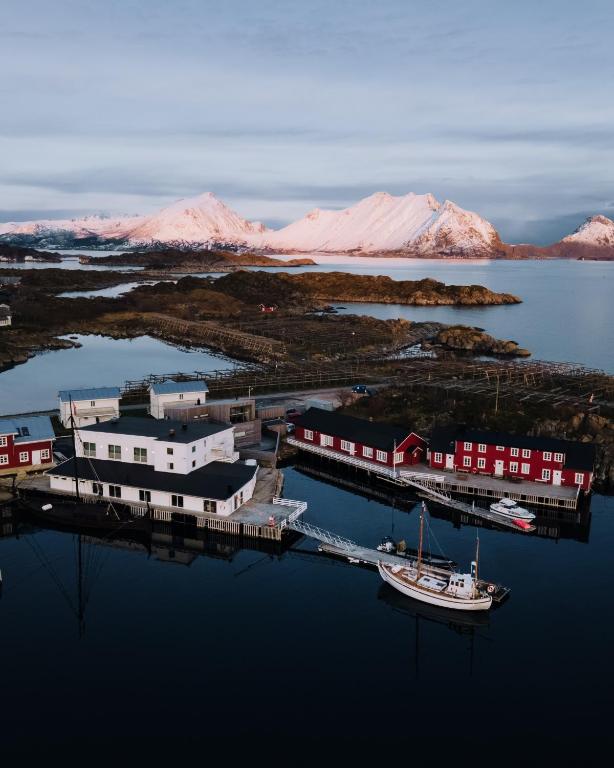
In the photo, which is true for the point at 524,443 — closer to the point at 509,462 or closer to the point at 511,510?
the point at 509,462

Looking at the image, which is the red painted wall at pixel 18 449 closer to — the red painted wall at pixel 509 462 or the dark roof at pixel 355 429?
the dark roof at pixel 355 429

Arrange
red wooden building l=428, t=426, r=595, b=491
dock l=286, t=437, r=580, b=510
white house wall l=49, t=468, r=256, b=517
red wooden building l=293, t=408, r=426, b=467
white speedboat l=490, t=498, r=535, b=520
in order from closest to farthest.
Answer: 1. white house wall l=49, t=468, r=256, b=517
2. white speedboat l=490, t=498, r=535, b=520
3. dock l=286, t=437, r=580, b=510
4. red wooden building l=428, t=426, r=595, b=491
5. red wooden building l=293, t=408, r=426, b=467

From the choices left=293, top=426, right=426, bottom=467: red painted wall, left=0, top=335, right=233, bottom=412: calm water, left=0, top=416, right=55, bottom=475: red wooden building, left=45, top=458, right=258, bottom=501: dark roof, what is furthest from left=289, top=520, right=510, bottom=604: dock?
left=0, top=335, right=233, bottom=412: calm water

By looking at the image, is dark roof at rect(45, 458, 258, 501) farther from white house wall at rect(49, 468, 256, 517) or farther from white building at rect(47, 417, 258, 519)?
white house wall at rect(49, 468, 256, 517)

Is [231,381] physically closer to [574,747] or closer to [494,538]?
[494,538]

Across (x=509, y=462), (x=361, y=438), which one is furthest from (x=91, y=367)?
(x=509, y=462)

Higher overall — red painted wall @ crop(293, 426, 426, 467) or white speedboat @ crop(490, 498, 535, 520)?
red painted wall @ crop(293, 426, 426, 467)

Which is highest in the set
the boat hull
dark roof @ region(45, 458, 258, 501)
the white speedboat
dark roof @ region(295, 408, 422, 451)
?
dark roof @ region(295, 408, 422, 451)

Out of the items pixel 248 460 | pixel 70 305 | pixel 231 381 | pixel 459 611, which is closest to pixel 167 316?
pixel 70 305
